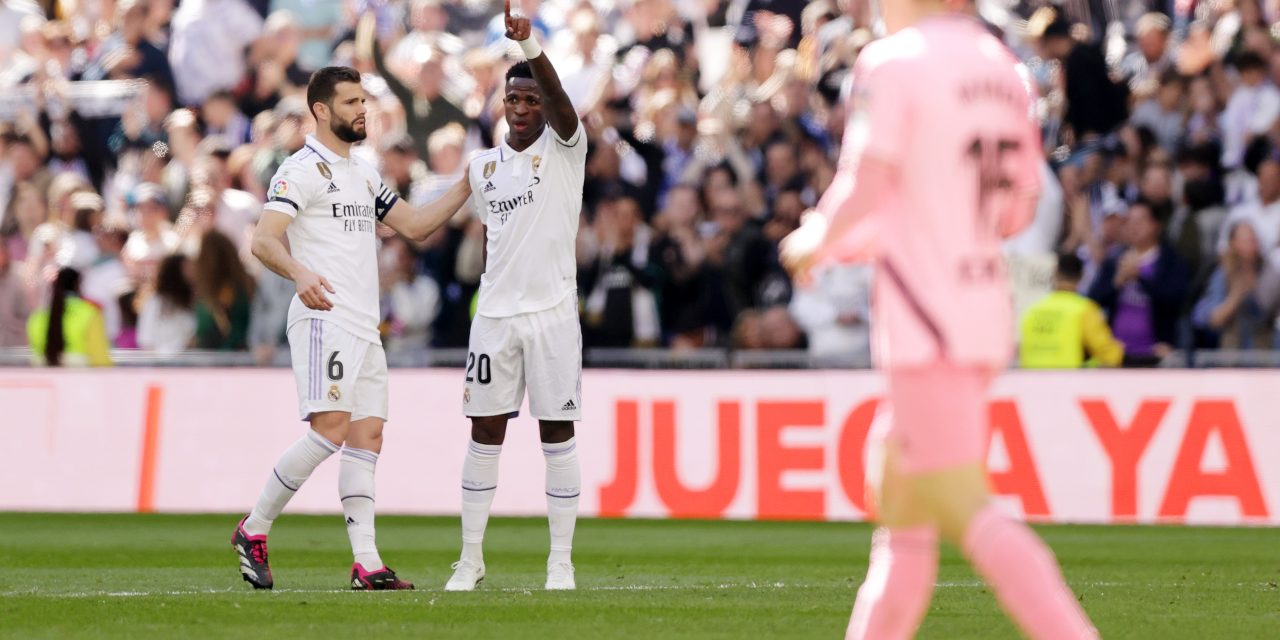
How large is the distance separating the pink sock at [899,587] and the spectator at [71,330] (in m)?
12.9

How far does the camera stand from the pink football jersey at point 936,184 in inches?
212

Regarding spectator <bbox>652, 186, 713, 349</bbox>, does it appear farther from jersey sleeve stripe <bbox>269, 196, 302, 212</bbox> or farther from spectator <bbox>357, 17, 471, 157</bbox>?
jersey sleeve stripe <bbox>269, 196, 302, 212</bbox>

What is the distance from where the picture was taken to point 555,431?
983 cm

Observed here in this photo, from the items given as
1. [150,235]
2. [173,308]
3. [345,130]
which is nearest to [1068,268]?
[345,130]

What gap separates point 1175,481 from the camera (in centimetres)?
1505

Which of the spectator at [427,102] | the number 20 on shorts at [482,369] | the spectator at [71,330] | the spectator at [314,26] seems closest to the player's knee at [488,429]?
the number 20 on shorts at [482,369]

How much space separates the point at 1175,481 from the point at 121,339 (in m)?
9.43

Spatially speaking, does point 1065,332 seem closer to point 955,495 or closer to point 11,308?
point 11,308

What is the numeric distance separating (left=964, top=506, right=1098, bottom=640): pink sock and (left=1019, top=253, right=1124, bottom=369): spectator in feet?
34.2

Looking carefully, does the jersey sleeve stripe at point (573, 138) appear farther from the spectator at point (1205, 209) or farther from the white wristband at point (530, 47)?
the spectator at point (1205, 209)

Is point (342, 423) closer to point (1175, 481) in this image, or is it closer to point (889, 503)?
point (889, 503)

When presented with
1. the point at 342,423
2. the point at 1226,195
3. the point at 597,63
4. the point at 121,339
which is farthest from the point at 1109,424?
the point at 121,339

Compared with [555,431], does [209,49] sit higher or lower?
higher

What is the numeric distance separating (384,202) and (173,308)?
7.98 m
